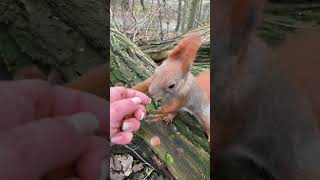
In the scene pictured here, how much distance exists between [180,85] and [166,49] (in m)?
0.10

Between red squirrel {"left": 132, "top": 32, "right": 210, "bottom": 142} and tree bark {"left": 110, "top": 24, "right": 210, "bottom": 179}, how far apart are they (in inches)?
0.7

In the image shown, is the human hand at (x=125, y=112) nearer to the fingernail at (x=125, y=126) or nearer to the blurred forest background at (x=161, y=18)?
the fingernail at (x=125, y=126)

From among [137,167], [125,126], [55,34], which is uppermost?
[55,34]

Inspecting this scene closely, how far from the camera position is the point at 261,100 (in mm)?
1500

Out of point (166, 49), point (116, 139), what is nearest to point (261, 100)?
point (166, 49)

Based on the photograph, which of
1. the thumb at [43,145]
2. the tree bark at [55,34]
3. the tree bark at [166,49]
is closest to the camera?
the thumb at [43,145]

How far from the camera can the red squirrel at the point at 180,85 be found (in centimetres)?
146

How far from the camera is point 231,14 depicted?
4.83ft

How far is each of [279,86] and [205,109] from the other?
21 centimetres

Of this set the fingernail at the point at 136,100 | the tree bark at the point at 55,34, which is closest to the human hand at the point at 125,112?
the fingernail at the point at 136,100

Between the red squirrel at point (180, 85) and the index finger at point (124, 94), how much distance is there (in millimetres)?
13

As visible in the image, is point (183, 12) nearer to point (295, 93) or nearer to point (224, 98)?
point (224, 98)

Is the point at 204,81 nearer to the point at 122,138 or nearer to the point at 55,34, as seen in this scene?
the point at 122,138

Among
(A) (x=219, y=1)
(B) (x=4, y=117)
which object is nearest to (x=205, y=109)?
(A) (x=219, y=1)
